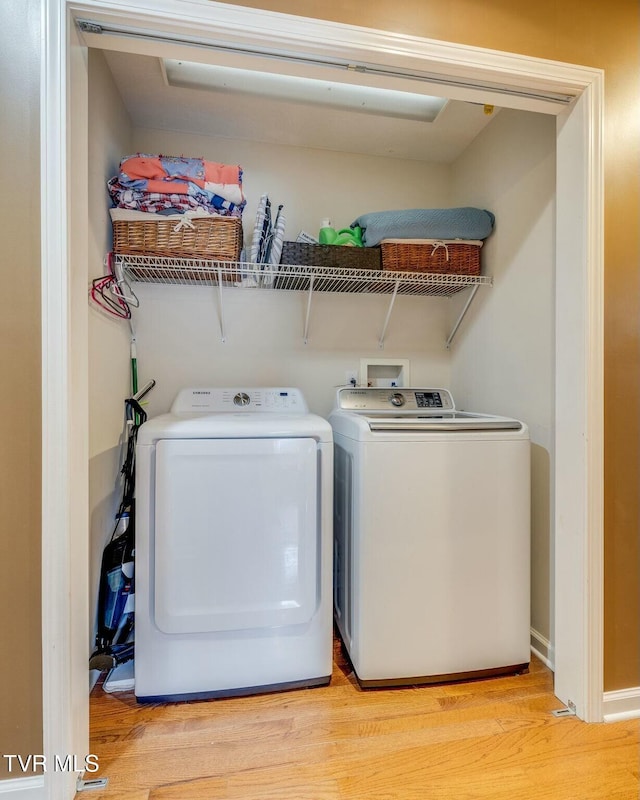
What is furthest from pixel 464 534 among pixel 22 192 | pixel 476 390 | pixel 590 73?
pixel 22 192

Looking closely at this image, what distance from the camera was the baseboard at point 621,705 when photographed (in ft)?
3.98

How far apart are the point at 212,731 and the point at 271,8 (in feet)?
6.86

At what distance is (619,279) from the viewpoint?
4.02ft

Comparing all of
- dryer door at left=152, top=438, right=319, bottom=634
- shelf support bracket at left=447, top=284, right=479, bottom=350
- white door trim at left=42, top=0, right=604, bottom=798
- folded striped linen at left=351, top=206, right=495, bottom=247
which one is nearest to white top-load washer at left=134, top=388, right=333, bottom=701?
dryer door at left=152, top=438, right=319, bottom=634

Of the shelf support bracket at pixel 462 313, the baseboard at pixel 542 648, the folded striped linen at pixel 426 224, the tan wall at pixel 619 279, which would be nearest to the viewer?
the tan wall at pixel 619 279

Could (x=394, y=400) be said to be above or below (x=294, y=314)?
below

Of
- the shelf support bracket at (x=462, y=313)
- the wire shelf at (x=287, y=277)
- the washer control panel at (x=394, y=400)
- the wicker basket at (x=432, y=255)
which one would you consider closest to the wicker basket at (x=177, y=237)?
the wire shelf at (x=287, y=277)

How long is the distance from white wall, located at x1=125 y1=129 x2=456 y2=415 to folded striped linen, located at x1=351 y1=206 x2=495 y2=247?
1.19ft

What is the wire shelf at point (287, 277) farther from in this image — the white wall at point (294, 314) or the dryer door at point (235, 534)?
the dryer door at point (235, 534)

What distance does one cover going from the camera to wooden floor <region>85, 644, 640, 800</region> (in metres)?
0.99

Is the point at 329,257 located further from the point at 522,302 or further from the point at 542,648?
the point at 542,648

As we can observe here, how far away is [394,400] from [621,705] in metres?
1.32

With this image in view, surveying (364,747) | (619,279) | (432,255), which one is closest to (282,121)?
(432,255)

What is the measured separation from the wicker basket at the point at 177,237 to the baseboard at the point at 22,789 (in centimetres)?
160
